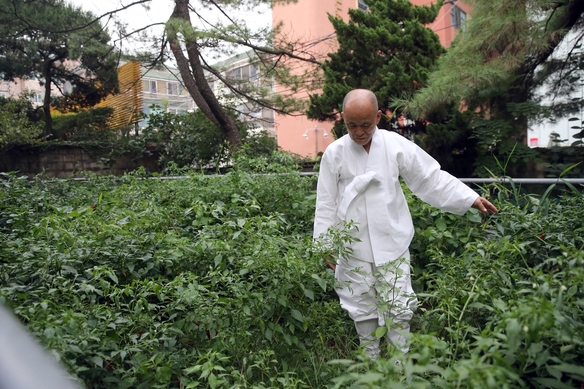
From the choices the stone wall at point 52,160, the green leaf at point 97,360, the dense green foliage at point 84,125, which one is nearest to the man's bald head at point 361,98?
the green leaf at point 97,360

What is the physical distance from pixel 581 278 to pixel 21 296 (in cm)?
181

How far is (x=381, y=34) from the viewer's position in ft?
28.5

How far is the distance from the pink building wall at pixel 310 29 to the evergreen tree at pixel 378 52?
788 millimetres

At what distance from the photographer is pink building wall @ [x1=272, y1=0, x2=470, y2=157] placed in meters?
10.8

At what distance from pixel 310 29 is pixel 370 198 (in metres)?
9.94

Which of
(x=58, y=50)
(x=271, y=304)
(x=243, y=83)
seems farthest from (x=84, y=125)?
(x=271, y=304)

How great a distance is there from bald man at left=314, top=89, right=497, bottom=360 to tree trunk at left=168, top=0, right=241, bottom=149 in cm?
597

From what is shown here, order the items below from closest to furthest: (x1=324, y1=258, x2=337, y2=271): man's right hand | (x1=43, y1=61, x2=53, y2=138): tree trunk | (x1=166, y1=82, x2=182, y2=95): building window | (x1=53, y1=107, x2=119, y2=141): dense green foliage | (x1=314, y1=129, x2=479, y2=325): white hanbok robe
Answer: (x1=324, y1=258, x2=337, y2=271): man's right hand < (x1=314, y1=129, x2=479, y2=325): white hanbok robe < (x1=43, y1=61, x2=53, y2=138): tree trunk < (x1=166, y1=82, x2=182, y2=95): building window < (x1=53, y1=107, x2=119, y2=141): dense green foliage

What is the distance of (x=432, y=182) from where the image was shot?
8.82ft

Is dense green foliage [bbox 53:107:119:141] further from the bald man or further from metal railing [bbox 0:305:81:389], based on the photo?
metal railing [bbox 0:305:81:389]

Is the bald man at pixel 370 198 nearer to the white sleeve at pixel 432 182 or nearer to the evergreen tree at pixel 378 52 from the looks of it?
the white sleeve at pixel 432 182

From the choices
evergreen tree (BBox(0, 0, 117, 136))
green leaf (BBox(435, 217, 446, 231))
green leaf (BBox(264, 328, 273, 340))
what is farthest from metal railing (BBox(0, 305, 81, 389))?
evergreen tree (BBox(0, 0, 117, 136))

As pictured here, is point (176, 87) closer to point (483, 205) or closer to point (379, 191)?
point (379, 191)

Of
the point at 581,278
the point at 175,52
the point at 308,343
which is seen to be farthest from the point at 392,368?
the point at 175,52
